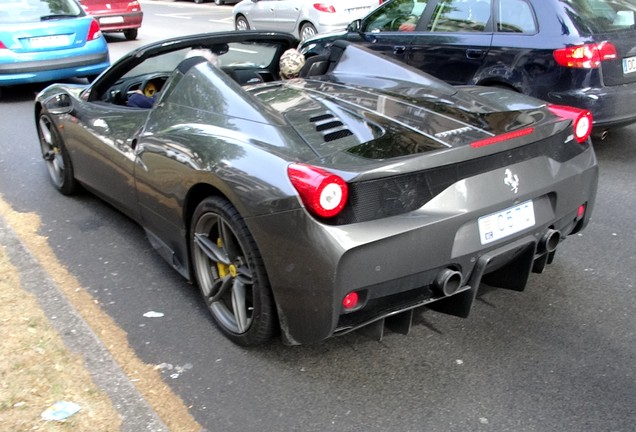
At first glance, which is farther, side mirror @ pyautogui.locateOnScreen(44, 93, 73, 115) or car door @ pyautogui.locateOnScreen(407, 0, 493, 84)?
car door @ pyautogui.locateOnScreen(407, 0, 493, 84)

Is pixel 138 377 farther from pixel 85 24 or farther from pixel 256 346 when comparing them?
pixel 85 24

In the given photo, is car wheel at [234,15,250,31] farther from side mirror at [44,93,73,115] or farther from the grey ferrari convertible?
the grey ferrari convertible

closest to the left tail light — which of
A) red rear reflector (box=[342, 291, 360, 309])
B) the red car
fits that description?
the red car

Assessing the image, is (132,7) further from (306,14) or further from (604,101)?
(604,101)

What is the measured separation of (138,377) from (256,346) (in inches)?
22.8

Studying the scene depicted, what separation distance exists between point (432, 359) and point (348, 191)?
3.30ft

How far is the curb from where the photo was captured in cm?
282

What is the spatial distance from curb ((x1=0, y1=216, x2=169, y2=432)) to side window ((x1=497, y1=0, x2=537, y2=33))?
449 cm

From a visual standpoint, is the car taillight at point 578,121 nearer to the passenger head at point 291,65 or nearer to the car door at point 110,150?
the passenger head at point 291,65

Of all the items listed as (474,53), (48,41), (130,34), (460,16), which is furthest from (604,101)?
(130,34)

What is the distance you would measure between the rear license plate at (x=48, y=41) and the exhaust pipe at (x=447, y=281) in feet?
28.4

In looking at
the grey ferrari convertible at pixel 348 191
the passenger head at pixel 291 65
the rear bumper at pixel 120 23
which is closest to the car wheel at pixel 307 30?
the rear bumper at pixel 120 23

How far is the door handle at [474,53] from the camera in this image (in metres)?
6.37

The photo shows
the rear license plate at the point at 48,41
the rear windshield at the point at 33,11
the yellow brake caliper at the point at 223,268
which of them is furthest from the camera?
the rear windshield at the point at 33,11
